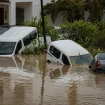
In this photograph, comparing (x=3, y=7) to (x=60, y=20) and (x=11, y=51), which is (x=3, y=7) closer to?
(x=60, y=20)

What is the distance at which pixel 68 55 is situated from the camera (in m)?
22.1

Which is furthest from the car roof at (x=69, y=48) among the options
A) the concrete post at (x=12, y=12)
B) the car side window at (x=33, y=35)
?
the concrete post at (x=12, y=12)

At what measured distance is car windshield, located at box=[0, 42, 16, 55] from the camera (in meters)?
25.6

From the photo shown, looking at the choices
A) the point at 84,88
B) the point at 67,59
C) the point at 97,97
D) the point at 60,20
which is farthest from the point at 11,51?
the point at 60,20

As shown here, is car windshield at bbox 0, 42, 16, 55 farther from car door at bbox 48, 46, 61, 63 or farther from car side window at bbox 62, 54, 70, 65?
car side window at bbox 62, 54, 70, 65

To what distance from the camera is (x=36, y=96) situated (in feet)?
42.5

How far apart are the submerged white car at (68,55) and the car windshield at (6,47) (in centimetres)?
344

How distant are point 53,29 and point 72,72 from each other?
1240 cm

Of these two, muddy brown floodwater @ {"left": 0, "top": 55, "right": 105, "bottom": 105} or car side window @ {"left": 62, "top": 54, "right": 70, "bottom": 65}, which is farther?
car side window @ {"left": 62, "top": 54, "right": 70, "bottom": 65}

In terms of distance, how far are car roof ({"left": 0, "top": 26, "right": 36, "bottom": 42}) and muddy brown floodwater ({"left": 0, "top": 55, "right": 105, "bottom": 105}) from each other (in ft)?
13.4

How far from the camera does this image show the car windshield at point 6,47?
2564 cm

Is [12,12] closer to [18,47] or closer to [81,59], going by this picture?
[18,47]

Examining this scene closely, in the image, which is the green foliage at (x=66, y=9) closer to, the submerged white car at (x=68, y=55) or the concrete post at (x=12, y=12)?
the concrete post at (x=12, y=12)

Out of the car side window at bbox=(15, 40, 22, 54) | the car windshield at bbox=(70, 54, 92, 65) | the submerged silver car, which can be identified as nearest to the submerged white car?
the car windshield at bbox=(70, 54, 92, 65)
